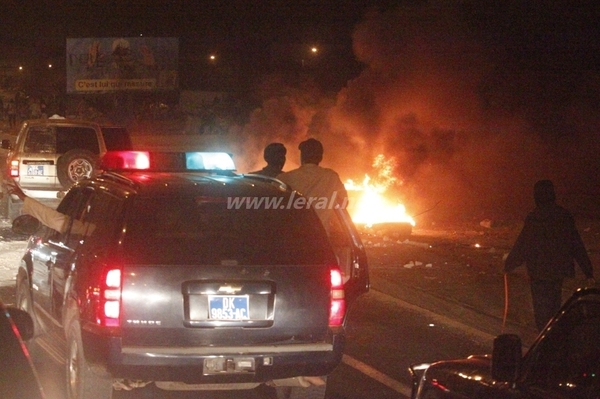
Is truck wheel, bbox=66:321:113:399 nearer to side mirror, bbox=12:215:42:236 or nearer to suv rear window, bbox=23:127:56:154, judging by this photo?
side mirror, bbox=12:215:42:236

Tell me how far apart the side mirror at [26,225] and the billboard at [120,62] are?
46273 millimetres

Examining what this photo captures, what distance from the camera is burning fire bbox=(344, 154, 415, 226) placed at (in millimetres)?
18438

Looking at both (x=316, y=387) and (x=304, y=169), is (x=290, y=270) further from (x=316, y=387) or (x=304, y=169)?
(x=304, y=169)

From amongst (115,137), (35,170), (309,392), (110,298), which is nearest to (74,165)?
(35,170)

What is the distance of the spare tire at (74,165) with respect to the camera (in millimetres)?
14406

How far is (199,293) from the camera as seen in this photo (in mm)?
5812

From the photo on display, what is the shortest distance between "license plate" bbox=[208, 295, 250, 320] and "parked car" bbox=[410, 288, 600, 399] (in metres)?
2.03

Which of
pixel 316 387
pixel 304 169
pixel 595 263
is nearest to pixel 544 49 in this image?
pixel 595 263

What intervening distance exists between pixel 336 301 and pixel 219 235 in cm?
86

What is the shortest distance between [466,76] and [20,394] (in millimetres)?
22778

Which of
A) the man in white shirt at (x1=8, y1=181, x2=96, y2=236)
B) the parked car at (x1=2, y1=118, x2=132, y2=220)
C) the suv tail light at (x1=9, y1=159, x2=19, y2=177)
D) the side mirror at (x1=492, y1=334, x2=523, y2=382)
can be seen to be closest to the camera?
the side mirror at (x1=492, y1=334, x2=523, y2=382)

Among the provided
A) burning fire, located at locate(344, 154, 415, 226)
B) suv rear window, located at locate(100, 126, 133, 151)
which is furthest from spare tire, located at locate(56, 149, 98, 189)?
burning fire, located at locate(344, 154, 415, 226)

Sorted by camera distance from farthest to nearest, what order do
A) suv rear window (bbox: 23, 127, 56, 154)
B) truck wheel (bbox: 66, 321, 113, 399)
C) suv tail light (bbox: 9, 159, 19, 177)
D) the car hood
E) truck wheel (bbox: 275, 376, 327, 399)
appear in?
suv rear window (bbox: 23, 127, 56, 154)
suv tail light (bbox: 9, 159, 19, 177)
truck wheel (bbox: 275, 376, 327, 399)
truck wheel (bbox: 66, 321, 113, 399)
the car hood

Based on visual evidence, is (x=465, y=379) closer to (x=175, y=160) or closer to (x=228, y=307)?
(x=228, y=307)
